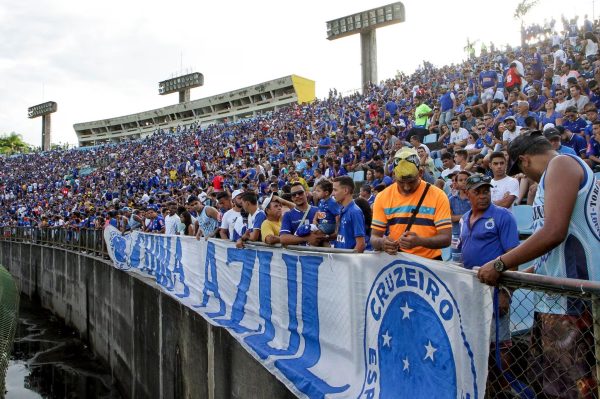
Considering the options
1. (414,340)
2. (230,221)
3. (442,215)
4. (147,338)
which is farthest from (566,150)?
(147,338)

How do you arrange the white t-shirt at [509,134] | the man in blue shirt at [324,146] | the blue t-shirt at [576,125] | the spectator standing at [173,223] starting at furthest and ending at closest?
the man in blue shirt at [324,146] < the spectator standing at [173,223] < the white t-shirt at [509,134] < the blue t-shirt at [576,125]

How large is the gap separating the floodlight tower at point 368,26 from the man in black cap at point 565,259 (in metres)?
39.5

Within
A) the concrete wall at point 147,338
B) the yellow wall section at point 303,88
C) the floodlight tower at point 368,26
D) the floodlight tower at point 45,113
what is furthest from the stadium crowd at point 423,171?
the floodlight tower at point 45,113

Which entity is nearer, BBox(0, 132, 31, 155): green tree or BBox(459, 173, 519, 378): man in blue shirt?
BBox(459, 173, 519, 378): man in blue shirt

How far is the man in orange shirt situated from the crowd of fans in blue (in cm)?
39

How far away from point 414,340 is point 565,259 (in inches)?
37.7

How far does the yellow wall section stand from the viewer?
50062mm

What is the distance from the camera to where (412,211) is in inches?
146

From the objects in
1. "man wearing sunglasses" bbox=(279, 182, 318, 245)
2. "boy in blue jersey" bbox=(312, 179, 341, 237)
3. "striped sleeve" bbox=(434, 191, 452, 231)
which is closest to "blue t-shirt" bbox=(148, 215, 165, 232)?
"man wearing sunglasses" bbox=(279, 182, 318, 245)

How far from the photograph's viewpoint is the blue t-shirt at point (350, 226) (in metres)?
4.50

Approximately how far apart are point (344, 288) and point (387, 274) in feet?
1.99

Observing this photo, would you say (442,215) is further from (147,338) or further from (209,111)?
(209,111)

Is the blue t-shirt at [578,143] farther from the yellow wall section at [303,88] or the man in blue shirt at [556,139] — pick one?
the yellow wall section at [303,88]

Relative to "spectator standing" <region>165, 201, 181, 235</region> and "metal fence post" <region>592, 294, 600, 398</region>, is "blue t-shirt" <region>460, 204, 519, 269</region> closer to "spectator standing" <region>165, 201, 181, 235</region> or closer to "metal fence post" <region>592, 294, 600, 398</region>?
"metal fence post" <region>592, 294, 600, 398</region>
